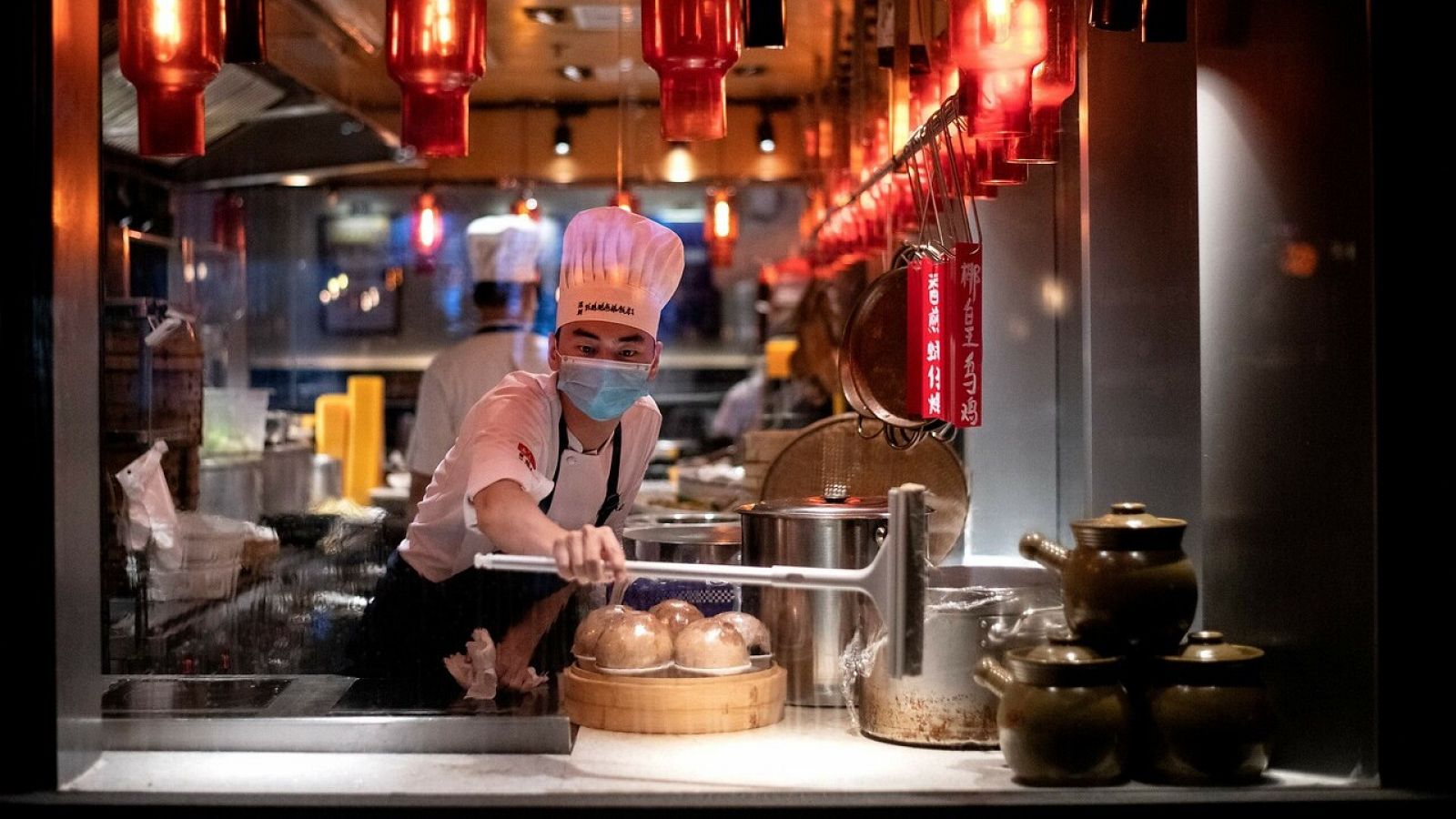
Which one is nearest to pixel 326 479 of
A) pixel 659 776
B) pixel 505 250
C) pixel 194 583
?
pixel 505 250

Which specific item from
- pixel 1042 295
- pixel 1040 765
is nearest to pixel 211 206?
pixel 1042 295

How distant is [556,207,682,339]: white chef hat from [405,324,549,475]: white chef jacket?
1.30 m

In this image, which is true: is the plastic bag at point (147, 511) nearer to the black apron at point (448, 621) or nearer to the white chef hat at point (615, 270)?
the black apron at point (448, 621)

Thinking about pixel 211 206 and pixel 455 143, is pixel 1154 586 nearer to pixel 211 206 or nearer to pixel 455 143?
pixel 455 143

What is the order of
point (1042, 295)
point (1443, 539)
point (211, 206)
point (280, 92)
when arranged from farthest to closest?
point (211, 206)
point (280, 92)
point (1042, 295)
point (1443, 539)

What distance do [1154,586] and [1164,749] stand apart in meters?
0.22

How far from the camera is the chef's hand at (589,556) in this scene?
6.55 feet

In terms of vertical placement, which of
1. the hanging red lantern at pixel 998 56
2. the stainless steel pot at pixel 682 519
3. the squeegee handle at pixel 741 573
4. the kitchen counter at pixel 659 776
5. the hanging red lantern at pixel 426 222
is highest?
the hanging red lantern at pixel 426 222

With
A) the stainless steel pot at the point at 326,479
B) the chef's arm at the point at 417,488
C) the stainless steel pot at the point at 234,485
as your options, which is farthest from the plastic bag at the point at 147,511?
the stainless steel pot at the point at 326,479

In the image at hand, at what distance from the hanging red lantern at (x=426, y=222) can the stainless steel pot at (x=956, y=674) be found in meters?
5.06

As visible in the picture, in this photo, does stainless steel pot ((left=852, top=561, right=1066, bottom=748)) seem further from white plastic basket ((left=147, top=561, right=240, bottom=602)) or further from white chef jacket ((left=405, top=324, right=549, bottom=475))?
white chef jacket ((left=405, top=324, right=549, bottom=475))

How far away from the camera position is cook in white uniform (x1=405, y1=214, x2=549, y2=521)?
3.95 metres

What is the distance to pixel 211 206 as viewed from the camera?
6.86m

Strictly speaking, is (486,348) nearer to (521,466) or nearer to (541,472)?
(541,472)
